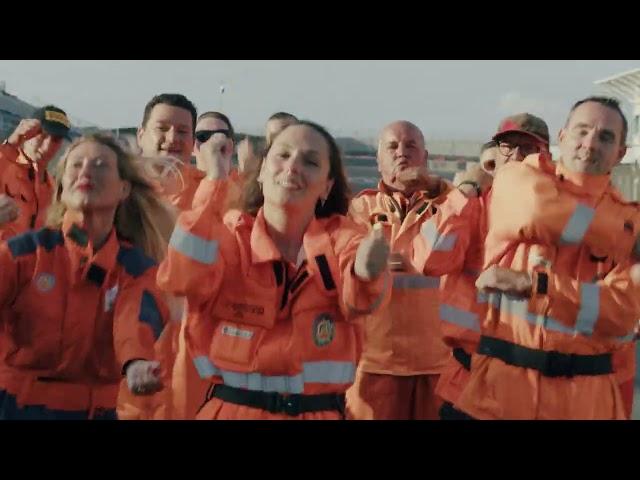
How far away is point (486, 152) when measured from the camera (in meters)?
4.52

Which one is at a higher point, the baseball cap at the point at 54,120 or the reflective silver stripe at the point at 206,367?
the baseball cap at the point at 54,120

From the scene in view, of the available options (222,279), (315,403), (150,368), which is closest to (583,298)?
(315,403)

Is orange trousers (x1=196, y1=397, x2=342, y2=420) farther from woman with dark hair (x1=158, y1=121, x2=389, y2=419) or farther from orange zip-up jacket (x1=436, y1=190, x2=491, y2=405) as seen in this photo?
orange zip-up jacket (x1=436, y1=190, x2=491, y2=405)

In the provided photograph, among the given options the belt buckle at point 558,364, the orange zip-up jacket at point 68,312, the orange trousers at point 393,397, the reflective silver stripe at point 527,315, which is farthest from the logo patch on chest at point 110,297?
the belt buckle at point 558,364

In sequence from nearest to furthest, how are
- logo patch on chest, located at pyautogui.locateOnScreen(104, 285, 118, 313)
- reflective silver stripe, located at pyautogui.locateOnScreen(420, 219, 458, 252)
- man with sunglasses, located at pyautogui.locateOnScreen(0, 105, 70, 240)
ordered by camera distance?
logo patch on chest, located at pyautogui.locateOnScreen(104, 285, 118, 313) < reflective silver stripe, located at pyautogui.locateOnScreen(420, 219, 458, 252) < man with sunglasses, located at pyautogui.locateOnScreen(0, 105, 70, 240)

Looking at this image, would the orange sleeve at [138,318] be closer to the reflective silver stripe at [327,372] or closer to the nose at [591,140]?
the reflective silver stripe at [327,372]

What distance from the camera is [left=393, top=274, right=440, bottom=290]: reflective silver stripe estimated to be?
15.0ft

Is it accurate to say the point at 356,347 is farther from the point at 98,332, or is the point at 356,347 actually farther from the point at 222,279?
the point at 98,332

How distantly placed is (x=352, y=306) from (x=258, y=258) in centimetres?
35

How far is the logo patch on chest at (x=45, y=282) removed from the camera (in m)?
3.57

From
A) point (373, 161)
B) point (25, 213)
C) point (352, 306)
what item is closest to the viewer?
point (352, 306)

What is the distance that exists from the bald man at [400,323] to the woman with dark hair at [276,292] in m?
1.40

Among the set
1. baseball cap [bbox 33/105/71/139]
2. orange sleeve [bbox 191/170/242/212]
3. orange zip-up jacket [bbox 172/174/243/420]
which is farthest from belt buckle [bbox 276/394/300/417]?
baseball cap [bbox 33/105/71/139]

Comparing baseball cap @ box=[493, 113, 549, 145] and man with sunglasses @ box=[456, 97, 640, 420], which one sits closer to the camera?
man with sunglasses @ box=[456, 97, 640, 420]
